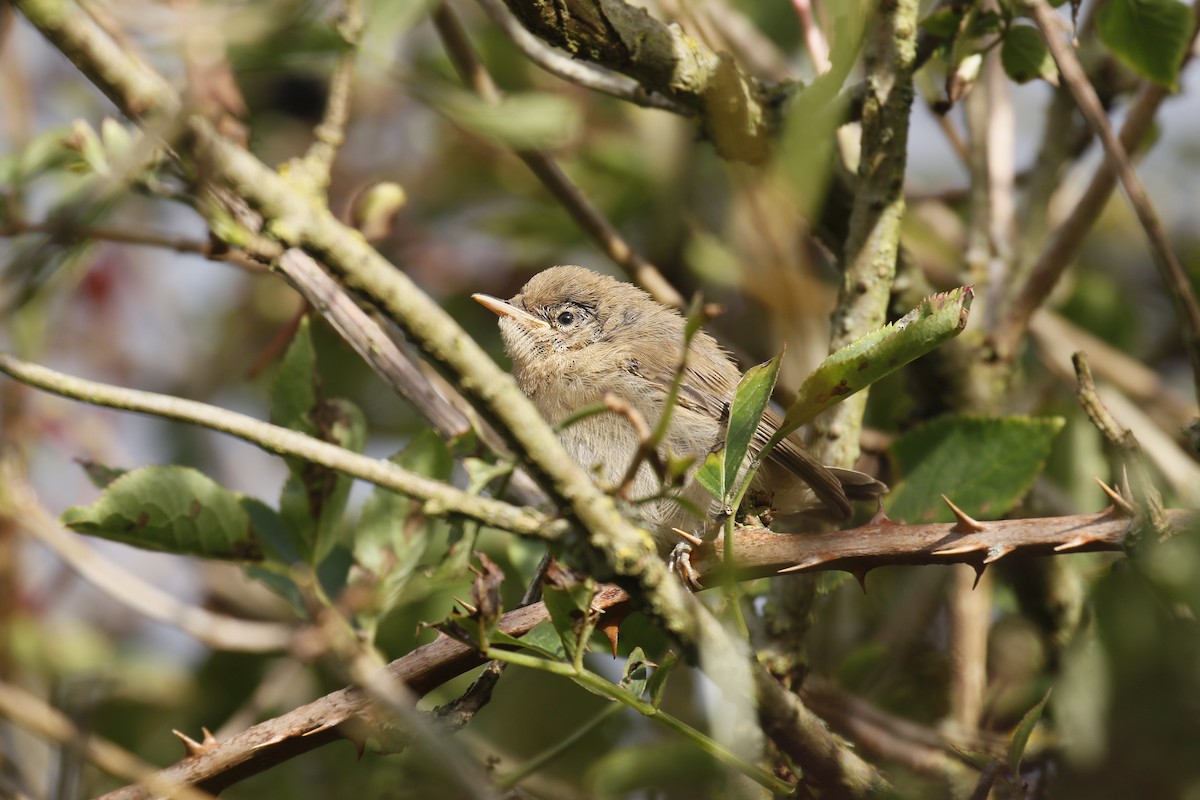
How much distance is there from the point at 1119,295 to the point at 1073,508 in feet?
3.42

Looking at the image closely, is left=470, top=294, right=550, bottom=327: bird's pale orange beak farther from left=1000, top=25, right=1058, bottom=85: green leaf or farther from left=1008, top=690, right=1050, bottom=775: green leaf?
left=1008, top=690, right=1050, bottom=775: green leaf

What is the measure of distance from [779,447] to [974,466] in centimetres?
55

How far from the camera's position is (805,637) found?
277 centimetres

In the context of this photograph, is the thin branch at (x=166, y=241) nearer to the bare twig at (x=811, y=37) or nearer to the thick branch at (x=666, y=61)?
the thick branch at (x=666, y=61)

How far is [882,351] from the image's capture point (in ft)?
6.12

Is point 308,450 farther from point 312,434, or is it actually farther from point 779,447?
point 779,447

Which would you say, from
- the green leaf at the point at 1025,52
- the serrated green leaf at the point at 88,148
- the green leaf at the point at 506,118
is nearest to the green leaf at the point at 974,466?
the green leaf at the point at 1025,52

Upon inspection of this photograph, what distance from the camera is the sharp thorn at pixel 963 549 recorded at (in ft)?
6.93

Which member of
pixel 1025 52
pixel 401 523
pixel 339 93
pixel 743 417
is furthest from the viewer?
pixel 401 523

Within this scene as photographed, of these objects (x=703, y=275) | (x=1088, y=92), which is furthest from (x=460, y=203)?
(x=1088, y=92)

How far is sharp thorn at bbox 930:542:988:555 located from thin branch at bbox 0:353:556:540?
0.87 m

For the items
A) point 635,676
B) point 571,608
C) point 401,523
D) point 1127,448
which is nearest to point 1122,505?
point 1127,448

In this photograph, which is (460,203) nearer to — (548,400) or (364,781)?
(548,400)

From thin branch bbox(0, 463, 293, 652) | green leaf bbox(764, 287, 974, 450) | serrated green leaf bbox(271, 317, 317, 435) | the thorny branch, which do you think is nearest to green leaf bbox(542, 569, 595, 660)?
the thorny branch
